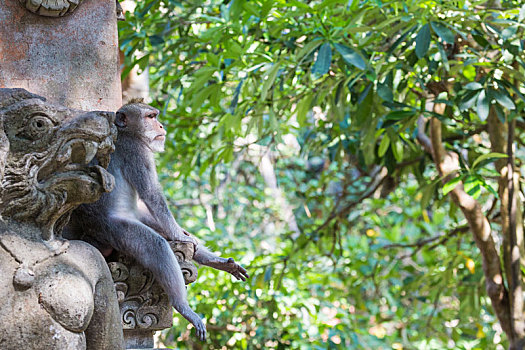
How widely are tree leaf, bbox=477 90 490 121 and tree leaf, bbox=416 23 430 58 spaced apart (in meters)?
0.49

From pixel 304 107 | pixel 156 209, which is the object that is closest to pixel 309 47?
pixel 304 107

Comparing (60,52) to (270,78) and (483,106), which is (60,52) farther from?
(483,106)

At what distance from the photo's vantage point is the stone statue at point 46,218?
1.55m

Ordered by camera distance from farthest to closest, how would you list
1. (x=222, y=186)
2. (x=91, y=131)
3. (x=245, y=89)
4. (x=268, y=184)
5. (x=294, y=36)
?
(x=268, y=184) < (x=222, y=186) < (x=245, y=89) < (x=294, y=36) < (x=91, y=131)

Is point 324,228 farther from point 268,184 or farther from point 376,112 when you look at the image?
point 268,184

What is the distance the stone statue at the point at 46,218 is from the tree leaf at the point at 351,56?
6.38 feet

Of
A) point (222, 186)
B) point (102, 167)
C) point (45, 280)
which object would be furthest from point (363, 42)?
point (222, 186)

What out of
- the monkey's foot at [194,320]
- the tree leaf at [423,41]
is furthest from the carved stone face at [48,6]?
the tree leaf at [423,41]

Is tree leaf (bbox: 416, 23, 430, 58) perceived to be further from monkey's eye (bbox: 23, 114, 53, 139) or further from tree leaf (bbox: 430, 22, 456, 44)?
monkey's eye (bbox: 23, 114, 53, 139)

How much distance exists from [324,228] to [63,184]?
4.66m

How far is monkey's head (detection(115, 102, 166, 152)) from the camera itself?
7.19 ft

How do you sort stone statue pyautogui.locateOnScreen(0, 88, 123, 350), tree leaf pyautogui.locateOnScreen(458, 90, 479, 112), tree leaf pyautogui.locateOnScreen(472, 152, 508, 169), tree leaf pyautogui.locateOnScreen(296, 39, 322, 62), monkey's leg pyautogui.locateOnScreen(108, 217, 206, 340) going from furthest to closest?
tree leaf pyautogui.locateOnScreen(472, 152, 508, 169)
tree leaf pyautogui.locateOnScreen(458, 90, 479, 112)
tree leaf pyautogui.locateOnScreen(296, 39, 322, 62)
monkey's leg pyautogui.locateOnScreen(108, 217, 206, 340)
stone statue pyautogui.locateOnScreen(0, 88, 123, 350)

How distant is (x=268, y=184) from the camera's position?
1090 centimetres

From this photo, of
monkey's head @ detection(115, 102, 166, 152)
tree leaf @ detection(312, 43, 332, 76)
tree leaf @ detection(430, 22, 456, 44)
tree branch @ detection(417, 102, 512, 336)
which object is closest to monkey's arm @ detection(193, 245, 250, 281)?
monkey's head @ detection(115, 102, 166, 152)
